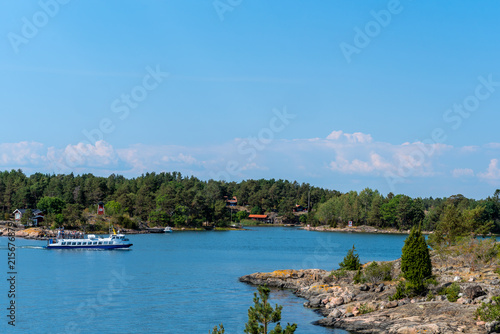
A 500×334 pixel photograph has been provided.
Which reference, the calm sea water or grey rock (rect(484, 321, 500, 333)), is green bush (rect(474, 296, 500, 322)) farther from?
the calm sea water

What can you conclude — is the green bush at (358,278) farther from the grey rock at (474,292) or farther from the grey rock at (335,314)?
the grey rock at (474,292)

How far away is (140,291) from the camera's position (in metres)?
53.6

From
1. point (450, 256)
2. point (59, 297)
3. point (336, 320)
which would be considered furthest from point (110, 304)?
point (450, 256)

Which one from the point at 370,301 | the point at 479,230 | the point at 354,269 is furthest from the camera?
the point at 479,230

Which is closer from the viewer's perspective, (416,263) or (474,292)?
(474,292)

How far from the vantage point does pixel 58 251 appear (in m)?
94.8

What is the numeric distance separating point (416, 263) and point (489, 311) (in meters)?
9.18

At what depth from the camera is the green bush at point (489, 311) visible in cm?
3247

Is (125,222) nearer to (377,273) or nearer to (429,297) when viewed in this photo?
(377,273)

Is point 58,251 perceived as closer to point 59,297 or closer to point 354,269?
point 59,297

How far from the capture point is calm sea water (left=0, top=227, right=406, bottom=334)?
3975 centimetres

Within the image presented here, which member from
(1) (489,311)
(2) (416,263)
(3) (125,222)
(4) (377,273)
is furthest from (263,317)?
(3) (125,222)

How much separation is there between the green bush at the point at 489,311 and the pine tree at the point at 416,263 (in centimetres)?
717

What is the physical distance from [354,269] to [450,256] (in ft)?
35.4
